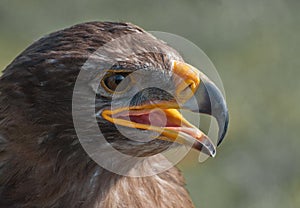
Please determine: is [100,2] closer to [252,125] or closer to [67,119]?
[252,125]

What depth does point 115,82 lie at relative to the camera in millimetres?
4012

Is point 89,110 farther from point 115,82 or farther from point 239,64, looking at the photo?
point 239,64

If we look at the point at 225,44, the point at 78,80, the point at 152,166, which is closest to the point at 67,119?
the point at 78,80

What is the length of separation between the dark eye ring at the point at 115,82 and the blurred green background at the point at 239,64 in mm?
2846

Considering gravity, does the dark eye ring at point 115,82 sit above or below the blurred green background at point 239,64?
above

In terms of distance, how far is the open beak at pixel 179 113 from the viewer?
3947 mm

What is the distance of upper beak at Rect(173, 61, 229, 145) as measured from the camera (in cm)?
396

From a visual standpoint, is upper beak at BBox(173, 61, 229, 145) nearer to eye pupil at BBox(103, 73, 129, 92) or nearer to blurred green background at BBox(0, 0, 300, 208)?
eye pupil at BBox(103, 73, 129, 92)

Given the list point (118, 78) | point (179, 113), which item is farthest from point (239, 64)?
point (118, 78)

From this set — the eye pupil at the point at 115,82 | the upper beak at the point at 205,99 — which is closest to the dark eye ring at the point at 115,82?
the eye pupil at the point at 115,82

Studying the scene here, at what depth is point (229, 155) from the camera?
307 inches

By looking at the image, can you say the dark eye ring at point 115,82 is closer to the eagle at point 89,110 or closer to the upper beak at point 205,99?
the eagle at point 89,110

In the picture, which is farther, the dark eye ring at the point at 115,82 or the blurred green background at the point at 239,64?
the blurred green background at the point at 239,64

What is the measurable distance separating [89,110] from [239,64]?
491 cm
